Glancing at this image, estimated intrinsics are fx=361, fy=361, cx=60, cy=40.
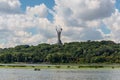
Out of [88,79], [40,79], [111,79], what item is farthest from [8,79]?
[111,79]

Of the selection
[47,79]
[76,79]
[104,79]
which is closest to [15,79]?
[47,79]

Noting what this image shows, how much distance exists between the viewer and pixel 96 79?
7256 cm

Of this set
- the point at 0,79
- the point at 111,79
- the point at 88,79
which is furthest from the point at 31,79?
the point at 111,79

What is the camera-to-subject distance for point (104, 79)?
72812mm

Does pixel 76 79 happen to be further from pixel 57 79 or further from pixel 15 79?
pixel 15 79

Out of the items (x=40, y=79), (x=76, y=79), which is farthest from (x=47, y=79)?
(x=76, y=79)

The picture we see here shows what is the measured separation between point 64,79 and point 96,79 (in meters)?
6.59

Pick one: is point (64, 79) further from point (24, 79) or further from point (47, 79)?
point (24, 79)

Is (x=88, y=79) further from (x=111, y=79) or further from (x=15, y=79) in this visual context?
(x=15, y=79)

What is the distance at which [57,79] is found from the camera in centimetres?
7088

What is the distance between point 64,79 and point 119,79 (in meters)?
11.0

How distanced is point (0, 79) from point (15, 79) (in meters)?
2.85

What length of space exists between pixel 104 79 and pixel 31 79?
48.5 ft

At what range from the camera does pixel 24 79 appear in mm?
69562
